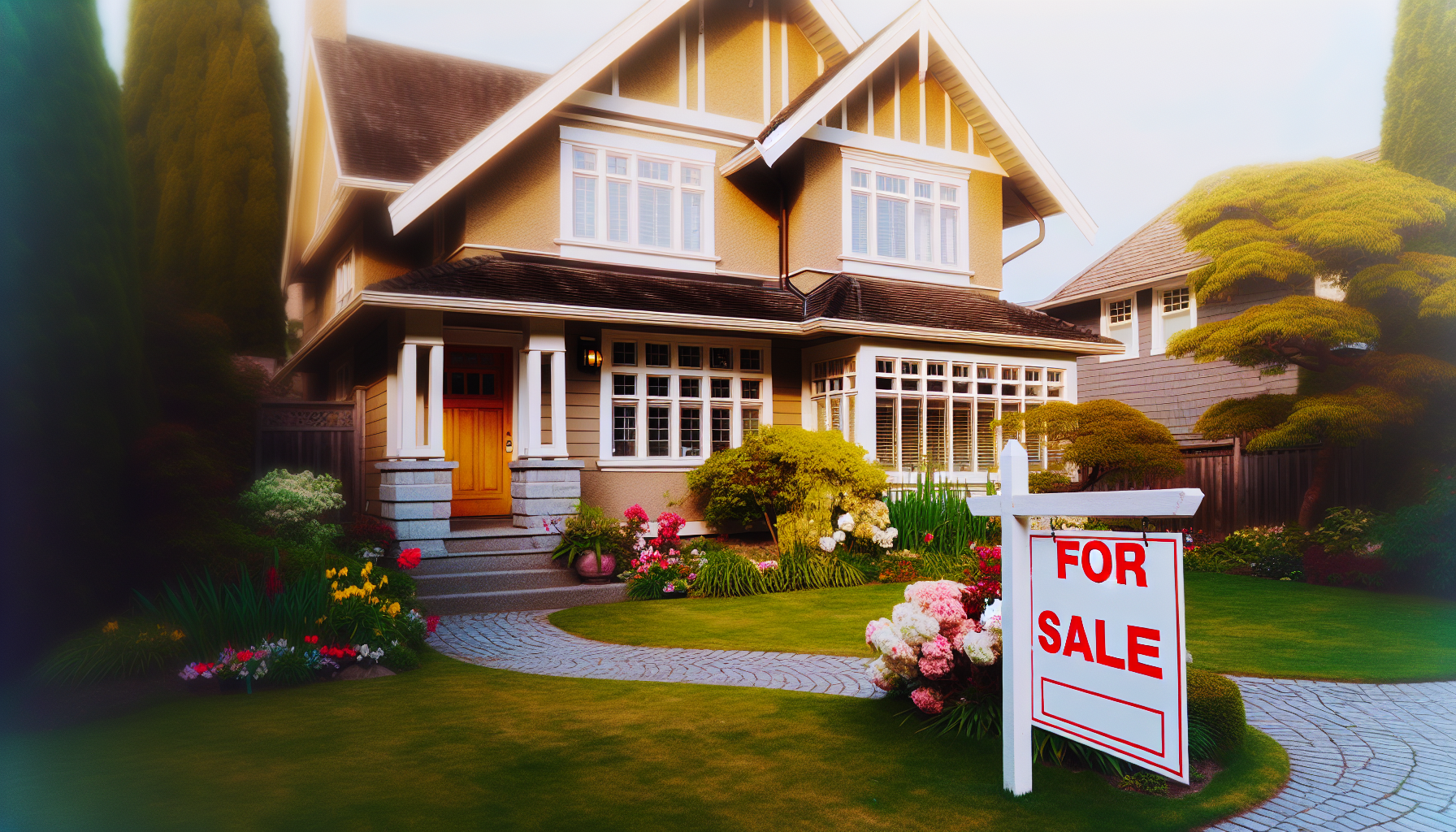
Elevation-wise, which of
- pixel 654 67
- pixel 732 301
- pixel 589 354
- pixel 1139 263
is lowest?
pixel 589 354

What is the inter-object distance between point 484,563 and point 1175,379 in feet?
48.7

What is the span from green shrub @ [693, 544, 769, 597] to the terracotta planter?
3.48 feet

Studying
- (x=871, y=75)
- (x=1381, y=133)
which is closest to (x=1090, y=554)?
(x=871, y=75)

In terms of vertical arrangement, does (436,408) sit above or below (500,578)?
above

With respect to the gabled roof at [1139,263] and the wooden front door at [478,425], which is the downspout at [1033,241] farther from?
the wooden front door at [478,425]

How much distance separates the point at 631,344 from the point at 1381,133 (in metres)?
12.0

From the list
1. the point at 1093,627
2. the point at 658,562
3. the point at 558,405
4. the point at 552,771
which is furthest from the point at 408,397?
the point at 1093,627

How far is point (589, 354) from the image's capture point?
40.6 ft

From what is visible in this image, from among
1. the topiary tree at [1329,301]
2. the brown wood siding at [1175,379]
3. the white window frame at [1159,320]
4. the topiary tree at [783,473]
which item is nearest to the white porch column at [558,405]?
the topiary tree at [783,473]

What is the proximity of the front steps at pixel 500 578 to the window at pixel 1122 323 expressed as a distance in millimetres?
13651

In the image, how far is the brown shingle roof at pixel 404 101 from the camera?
1283 cm

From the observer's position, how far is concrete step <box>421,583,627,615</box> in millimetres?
9562

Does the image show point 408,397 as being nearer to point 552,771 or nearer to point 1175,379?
point 552,771

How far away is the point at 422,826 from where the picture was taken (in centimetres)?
368
